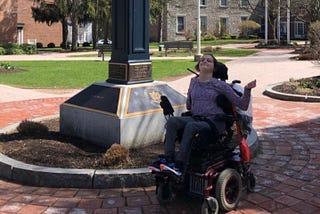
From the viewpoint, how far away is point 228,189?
4367 millimetres

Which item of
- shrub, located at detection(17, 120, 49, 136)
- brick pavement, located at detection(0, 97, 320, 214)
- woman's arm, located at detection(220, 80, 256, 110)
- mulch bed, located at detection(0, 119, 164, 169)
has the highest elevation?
woman's arm, located at detection(220, 80, 256, 110)

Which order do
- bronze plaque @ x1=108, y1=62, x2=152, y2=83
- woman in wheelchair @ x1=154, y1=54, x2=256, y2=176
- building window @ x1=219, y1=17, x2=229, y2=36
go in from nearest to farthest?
woman in wheelchair @ x1=154, y1=54, x2=256, y2=176
bronze plaque @ x1=108, y1=62, x2=152, y2=83
building window @ x1=219, y1=17, x2=229, y2=36

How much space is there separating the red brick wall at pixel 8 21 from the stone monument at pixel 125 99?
1596 inches

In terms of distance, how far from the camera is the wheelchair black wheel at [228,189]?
13.9ft

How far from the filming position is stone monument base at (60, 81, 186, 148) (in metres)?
6.09

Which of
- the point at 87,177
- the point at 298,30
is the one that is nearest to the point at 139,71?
the point at 87,177

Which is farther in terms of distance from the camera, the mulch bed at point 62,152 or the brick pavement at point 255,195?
the mulch bed at point 62,152

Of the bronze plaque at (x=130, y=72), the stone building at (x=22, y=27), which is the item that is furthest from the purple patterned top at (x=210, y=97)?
the stone building at (x=22, y=27)

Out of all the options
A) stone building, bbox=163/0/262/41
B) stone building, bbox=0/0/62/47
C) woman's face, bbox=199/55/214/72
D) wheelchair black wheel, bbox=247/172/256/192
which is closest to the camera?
woman's face, bbox=199/55/214/72

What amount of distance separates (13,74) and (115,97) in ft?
46.6

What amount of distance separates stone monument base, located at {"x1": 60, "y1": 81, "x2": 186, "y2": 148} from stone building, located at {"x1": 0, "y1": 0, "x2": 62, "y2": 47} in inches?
1601

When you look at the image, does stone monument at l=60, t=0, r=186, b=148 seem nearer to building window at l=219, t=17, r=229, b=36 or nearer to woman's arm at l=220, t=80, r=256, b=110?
woman's arm at l=220, t=80, r=256, b=110

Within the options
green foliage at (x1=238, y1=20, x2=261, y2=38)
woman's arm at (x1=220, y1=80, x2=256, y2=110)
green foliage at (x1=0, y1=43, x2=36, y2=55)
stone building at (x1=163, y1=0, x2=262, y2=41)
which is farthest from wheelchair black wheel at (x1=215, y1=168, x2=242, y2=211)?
green foliage at (x1=238, y1=20, x2=261, y2=38)

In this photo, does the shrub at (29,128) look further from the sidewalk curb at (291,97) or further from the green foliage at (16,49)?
the green foliage at (16,49)
